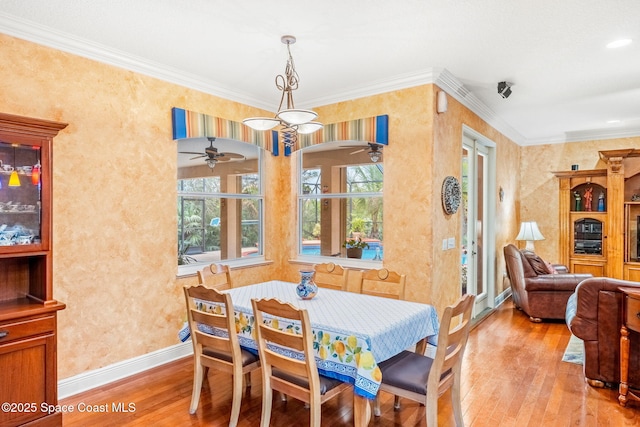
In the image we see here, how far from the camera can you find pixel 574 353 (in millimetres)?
3844

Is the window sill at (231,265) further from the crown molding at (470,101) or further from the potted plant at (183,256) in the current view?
the crown molding at (470,101)

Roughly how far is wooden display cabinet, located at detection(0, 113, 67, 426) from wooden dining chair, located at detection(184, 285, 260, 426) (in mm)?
845

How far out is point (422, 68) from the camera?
355cm

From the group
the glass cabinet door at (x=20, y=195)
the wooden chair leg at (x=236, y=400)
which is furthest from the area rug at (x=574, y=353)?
the glass cabinet door at (x=20, y=195)

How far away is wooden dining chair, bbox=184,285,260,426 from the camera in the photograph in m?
2.45

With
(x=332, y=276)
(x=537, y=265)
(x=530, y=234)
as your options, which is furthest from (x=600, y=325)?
(x=530, y=234)

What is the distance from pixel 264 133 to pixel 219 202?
989mm

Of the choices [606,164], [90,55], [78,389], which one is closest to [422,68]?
[90,55]

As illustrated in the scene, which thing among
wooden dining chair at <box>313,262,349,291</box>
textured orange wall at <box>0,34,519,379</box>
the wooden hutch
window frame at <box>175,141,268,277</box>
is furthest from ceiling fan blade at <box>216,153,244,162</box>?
the wooden hutch

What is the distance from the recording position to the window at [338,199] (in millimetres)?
4227

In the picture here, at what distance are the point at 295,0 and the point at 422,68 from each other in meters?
1.59

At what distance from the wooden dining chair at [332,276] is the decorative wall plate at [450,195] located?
4.23 ft

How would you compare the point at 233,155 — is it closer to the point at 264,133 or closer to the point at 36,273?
the point at 264,133

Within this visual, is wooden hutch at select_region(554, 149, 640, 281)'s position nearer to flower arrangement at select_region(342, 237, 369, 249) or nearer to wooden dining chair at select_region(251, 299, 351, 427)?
flower arrangement at select_region(342, 237, 369, 249)
